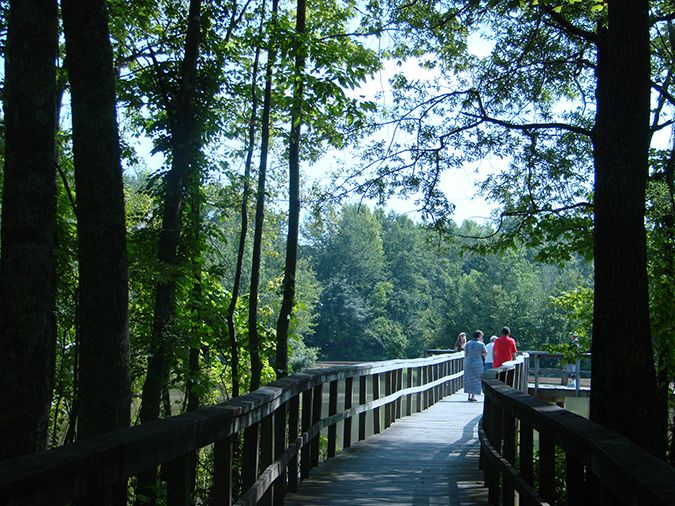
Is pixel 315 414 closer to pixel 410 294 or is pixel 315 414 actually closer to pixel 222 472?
pixel 222 472

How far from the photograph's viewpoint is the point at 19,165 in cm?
464

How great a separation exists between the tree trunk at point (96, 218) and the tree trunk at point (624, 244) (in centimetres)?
339

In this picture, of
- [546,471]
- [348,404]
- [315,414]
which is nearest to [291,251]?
[348,404]

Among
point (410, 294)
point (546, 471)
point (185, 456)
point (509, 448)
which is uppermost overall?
point (410, 294)

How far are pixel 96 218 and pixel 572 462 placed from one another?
10.9 feet

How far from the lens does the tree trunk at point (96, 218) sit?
180 inches

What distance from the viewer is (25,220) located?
463 cm

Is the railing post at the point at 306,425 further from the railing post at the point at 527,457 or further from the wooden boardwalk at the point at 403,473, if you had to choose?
the railing post at the point at 527,457

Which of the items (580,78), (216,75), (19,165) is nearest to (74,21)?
(19,165)

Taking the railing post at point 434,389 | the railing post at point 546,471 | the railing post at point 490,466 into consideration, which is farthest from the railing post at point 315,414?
the railing post at point 434,389

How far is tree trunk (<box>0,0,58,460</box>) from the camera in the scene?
4.62 metres

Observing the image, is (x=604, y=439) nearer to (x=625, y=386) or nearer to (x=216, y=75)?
(x=625, y=386)

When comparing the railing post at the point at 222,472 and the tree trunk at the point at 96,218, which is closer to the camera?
the railing post at the point at 222,472

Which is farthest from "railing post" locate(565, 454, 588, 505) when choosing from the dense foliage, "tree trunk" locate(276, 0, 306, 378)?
the dense foliage
